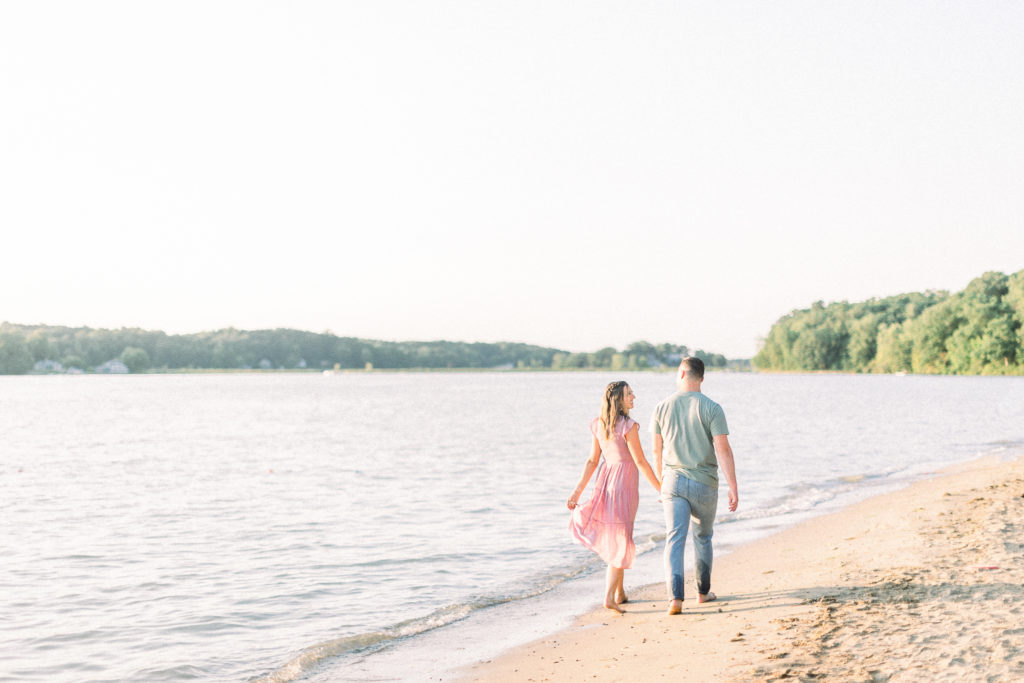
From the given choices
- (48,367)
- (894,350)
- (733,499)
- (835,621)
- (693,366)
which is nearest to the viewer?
(835,621)

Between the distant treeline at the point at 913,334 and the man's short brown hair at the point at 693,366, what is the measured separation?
117926 mm

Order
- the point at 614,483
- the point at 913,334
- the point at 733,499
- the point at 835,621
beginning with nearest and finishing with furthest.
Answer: the point at 835,621 → the point at 733,499 → the point at 614,483 → the point at 913,334

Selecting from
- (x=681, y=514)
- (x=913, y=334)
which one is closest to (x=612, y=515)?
(x=681, y=514)

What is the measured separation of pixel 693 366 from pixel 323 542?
837 centimetres

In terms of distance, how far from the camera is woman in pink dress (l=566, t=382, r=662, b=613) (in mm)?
7805

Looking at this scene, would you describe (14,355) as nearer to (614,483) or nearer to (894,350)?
(894,350)

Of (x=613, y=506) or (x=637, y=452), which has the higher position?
(x=637, y=452)

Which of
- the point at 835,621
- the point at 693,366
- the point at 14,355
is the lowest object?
the point at 835,621

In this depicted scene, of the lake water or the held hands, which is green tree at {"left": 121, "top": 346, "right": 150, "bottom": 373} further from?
the held hands

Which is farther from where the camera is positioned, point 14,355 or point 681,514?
point 14,355

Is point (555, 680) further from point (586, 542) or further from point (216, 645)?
point (216, 645)

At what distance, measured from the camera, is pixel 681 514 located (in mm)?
7797

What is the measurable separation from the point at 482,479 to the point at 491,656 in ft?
48.9

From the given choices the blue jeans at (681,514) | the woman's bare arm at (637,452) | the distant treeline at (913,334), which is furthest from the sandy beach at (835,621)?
the distant treeline at (913,334)
